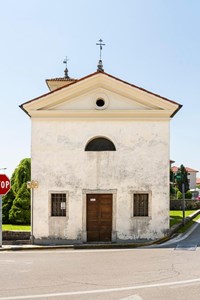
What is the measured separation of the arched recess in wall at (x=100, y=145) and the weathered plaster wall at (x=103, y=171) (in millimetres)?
218

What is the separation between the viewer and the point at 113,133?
18234mm

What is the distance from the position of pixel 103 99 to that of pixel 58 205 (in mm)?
5010

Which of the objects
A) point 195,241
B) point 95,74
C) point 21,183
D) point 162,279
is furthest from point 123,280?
point 21,183

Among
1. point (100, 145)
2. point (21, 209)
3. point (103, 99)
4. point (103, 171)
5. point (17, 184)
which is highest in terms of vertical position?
point (103, 99)

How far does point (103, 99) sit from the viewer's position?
60.3 feet

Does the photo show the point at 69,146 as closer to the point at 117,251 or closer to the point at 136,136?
the point at 136,136

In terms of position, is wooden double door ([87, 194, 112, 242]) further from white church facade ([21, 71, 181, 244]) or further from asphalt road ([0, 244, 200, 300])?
asphalt road ([0, 244, 200, 300])

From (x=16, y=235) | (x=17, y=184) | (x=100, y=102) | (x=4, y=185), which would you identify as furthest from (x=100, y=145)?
(x=17, y=184)

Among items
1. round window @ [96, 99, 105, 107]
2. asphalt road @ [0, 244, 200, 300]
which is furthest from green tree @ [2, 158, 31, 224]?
asphalt road @ [0, 244, 200, 300]

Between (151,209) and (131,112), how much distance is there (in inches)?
167

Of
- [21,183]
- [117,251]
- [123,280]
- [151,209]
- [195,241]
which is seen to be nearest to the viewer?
[123,280]

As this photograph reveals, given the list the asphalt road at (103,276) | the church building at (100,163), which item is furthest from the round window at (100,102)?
the asphalt road at (103,276)

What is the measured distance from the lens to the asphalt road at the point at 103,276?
8.05 meters

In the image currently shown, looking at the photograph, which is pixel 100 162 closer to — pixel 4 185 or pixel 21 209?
pixel 4 185
